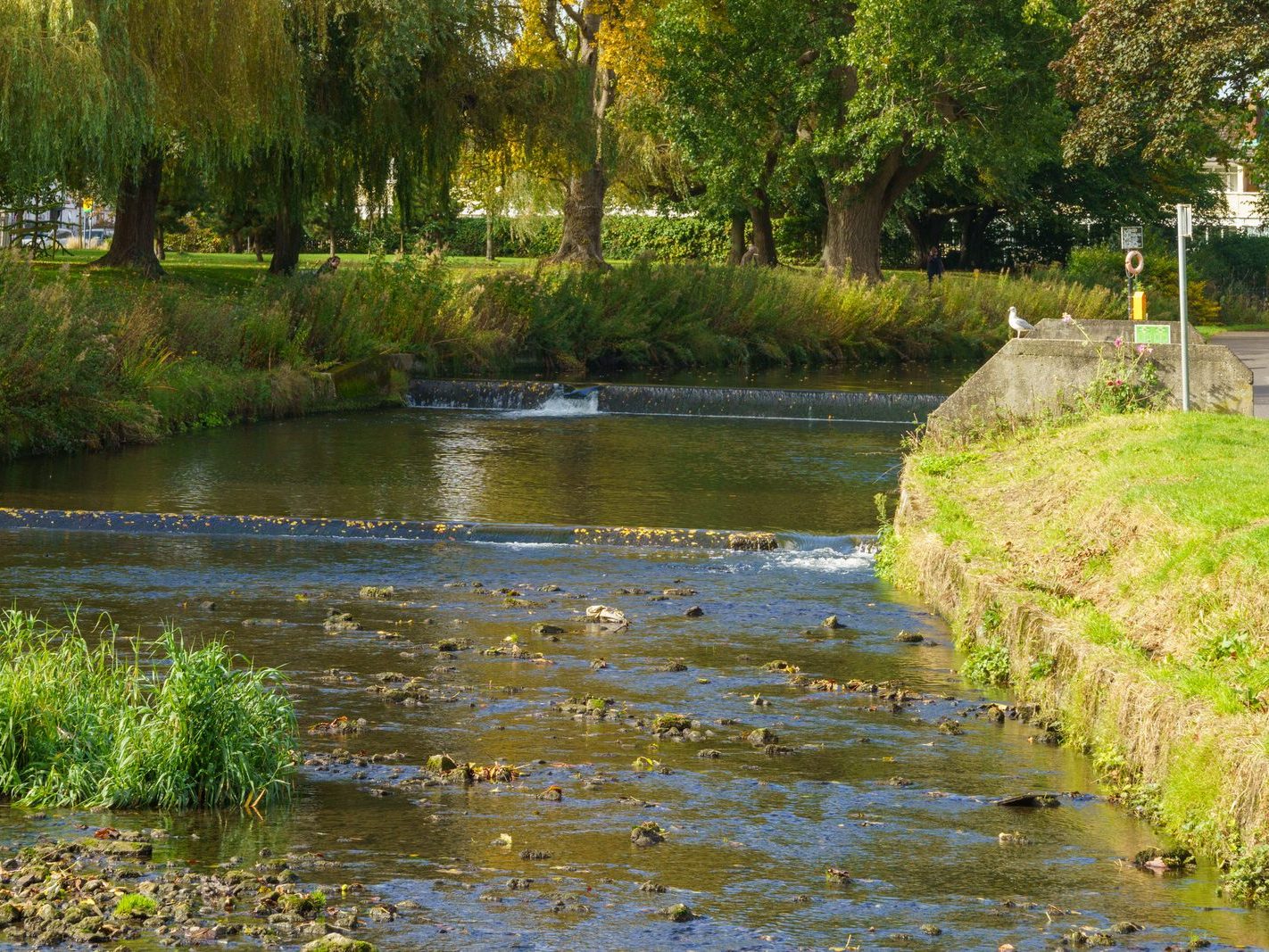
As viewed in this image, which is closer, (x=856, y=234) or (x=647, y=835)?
(x=647, y=835)

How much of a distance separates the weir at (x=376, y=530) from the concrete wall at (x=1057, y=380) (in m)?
2.02

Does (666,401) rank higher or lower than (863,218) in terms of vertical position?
lower

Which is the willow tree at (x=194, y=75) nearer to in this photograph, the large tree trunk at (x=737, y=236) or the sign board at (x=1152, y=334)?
the sign board at (x=1152, y=334)

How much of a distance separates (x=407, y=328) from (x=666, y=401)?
493 centimetres

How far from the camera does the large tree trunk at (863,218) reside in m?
45.1

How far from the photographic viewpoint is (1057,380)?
15.8 m

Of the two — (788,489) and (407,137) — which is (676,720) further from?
(407,137)

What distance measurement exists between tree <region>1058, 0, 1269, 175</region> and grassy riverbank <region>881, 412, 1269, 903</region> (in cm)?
2350

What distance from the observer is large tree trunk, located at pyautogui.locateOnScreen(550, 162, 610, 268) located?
1870 inches

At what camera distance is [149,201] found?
3097 cm

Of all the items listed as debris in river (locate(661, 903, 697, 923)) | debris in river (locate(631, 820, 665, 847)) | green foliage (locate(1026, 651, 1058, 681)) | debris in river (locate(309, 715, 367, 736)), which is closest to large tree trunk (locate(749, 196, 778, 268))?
green foliage (locate(1026, 651, 1058, 681))

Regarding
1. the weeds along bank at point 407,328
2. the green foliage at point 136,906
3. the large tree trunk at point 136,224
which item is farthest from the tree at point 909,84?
the green foliage at point 136,906

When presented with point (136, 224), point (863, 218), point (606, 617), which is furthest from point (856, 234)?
point (606, 617)

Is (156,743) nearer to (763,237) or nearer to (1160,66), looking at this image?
(1160,66)
